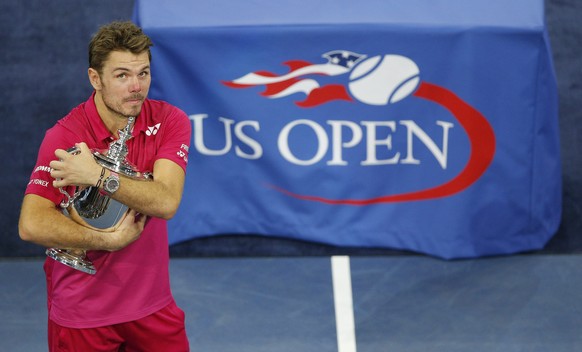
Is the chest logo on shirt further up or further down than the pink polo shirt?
further up

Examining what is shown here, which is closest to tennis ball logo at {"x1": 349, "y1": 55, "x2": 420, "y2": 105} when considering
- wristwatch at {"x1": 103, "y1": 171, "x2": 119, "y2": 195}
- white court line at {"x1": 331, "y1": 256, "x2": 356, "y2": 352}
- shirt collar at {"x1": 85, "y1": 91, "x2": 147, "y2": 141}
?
white court line at {"x1": 331, "y1": 256, "x2": 356, "y2": 352}

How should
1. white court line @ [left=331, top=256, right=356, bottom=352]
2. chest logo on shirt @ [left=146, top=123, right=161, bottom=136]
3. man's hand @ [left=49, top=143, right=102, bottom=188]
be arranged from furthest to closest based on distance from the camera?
white court line @ [left=331, top=256, right=356, bottom=352] → chest logo on shirt @ [left=146, top=123, right=161, bottom=136] → man's hand @ [left=49, top=143, right=102, bottom=188]

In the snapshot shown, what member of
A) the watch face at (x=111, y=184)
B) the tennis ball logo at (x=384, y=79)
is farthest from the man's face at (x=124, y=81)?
the tennis ball logo at (x=384, y=79)

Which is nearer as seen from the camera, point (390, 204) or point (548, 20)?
point (390, 204)

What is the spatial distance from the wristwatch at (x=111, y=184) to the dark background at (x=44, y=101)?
10.7 feet

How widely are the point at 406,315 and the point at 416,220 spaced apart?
673 mm

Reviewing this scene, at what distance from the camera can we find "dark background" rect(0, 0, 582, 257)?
640cm

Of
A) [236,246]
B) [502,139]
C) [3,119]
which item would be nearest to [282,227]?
[236,246]

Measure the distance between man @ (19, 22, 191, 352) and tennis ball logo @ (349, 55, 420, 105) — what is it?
8.12 ft

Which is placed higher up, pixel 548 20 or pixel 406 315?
pixel 548 20

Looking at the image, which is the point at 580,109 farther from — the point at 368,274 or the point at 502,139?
the point at 368,274

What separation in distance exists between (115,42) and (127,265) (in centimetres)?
74

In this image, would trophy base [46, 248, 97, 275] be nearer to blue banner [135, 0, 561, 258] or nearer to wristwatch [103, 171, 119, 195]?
wristwatch [103, 171, 119, 195]

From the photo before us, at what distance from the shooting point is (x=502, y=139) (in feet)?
19.5
